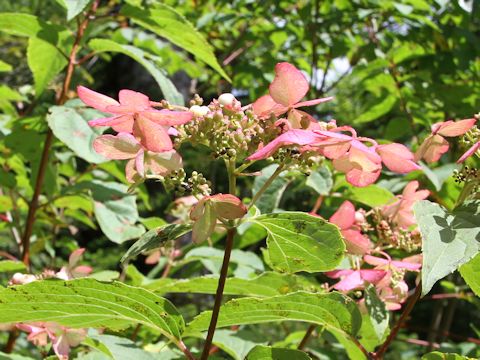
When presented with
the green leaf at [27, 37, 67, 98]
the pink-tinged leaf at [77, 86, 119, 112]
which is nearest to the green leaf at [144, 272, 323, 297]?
the pink-tinged leaf at [77, 86, 119, 112]

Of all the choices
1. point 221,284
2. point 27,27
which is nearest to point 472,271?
point 221,284

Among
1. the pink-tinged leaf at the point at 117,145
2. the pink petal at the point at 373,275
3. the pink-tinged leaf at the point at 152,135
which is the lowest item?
the pink petal at the point at 373,275

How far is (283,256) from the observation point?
88 centimetres

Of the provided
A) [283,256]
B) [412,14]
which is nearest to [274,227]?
[283,256]

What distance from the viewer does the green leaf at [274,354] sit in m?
0.90

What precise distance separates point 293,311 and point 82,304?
302 mm

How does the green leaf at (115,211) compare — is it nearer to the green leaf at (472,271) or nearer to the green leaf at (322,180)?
the green leaf at (322,180)

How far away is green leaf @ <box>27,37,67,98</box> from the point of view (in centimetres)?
169

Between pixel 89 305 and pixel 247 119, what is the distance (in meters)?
0.32

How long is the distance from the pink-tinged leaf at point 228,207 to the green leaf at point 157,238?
0.34 feet

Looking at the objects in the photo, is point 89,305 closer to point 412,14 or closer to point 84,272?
point 84,272

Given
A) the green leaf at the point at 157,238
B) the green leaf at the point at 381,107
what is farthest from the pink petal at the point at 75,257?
the green leaf at the point at 381,107

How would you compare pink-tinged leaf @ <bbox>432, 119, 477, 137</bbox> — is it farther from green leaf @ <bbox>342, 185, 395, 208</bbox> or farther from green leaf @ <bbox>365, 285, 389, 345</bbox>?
green leaf @ <bbox>342, 185, 395, 208</bbox>

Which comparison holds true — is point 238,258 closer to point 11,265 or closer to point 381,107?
point 11,265
